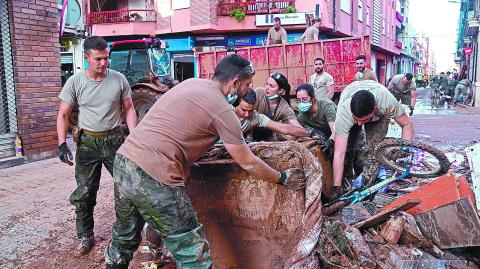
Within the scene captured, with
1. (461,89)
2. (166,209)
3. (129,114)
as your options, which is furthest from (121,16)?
(166,209)

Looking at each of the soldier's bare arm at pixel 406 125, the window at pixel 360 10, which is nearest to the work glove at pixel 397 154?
the soldier's bare arm at pixel 406 125

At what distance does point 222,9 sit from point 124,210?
58.1 ft

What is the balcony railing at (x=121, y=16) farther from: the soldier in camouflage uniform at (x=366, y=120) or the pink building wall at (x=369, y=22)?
the soldier in camouflage uniform at (x=366, y=120)

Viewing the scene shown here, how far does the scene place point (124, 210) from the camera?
2539mm

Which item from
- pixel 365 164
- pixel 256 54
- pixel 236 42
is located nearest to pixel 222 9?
pixel 236 42

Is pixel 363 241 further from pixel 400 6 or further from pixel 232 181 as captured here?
pixel 400 6

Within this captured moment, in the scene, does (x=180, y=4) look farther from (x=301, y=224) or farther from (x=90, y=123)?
(x=301, y=224)

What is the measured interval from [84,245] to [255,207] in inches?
65.4

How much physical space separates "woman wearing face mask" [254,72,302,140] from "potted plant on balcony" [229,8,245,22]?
14.6m

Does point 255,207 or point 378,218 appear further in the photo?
point 378,218

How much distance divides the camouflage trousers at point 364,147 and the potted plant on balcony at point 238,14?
14.8 metres

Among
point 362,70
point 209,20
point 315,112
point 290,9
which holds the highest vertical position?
point 290,9

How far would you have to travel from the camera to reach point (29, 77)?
6.92m

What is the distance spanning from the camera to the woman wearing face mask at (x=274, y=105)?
4367mm
